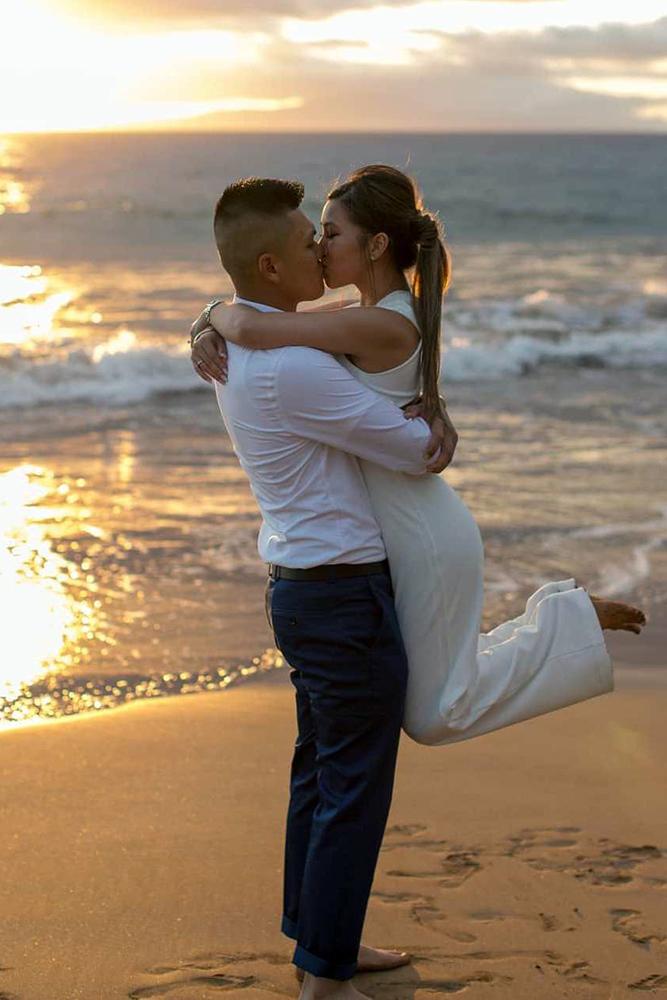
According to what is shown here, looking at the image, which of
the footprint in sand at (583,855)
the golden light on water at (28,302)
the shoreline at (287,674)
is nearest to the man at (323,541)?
the footprint in sand at (583,855)

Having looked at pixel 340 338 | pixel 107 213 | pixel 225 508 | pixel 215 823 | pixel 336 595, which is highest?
pixel 340 338

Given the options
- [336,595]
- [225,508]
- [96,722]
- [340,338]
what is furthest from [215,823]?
[225,508]

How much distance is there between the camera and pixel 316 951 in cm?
316

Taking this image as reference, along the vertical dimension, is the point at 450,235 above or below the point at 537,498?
below

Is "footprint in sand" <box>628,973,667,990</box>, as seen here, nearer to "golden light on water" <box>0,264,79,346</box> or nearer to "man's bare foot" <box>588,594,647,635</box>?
"man's bare foot" <box>588,594,647,635</box>

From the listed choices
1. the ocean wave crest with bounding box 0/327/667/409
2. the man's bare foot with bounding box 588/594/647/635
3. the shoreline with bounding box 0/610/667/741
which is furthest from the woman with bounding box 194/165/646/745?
the ocean wave crest with bounding box 0/327/667/409

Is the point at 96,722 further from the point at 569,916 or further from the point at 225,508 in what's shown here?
the point at 225,508

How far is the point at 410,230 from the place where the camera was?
3.00 metres

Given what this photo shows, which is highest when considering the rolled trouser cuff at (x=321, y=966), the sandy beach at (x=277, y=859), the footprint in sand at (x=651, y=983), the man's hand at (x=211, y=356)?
the man's hand at (x=211, y=356)

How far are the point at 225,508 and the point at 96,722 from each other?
3.44 meters

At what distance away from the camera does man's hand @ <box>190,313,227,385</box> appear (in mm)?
2996

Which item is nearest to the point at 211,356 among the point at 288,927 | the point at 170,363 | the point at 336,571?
the point at 336,571

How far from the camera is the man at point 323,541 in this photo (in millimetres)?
2879

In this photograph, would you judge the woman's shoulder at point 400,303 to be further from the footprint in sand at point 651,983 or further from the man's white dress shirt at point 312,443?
the footprint in sand at point 651,983
